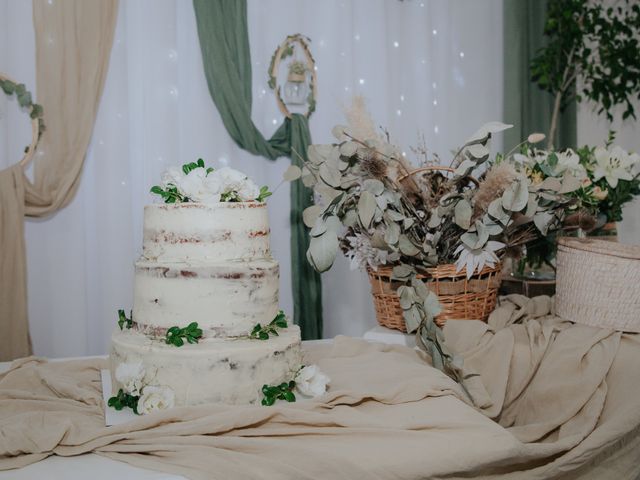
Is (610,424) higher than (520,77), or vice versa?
(520,77)

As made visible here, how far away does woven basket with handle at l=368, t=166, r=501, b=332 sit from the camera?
5.75ft

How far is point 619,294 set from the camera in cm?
166

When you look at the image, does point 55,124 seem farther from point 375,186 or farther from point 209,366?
point 209,366

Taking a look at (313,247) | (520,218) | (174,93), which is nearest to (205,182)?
(313,247)

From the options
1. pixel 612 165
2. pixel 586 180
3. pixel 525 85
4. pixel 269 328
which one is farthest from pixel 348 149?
pixel 525 85

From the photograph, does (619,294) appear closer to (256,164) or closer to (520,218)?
(520,218)

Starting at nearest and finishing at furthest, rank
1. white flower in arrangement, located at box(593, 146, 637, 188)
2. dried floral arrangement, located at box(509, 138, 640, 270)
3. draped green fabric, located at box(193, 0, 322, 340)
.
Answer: dried floral arrangement, located at box(509, 138, 640, 270) → white flower in arrangement, located at box(593, 146, 637, 188) → draped green fabric, located at box(193, 0, 322, 340)

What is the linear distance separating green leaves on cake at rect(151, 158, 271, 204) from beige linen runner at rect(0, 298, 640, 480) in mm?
464

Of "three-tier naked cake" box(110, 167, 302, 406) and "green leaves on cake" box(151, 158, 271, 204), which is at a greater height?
"green leaves on cake" box(151, 158, 271, 204)

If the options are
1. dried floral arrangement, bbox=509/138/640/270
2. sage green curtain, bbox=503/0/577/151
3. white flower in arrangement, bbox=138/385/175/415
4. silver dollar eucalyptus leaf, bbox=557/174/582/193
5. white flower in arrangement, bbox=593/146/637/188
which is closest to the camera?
white flower in arrangement, bbox=138/385/175/415

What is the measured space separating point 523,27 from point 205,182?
263cm

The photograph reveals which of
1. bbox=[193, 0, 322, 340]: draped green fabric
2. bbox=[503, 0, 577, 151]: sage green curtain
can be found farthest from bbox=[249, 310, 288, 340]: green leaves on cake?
bbox=[503, 0, 577, 151]: sage green curtain

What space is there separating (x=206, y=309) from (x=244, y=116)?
1578 millimetres

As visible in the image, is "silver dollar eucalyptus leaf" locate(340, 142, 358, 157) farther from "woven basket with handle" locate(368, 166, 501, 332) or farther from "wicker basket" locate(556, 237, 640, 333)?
"wicker basket" locate(556, 237, 640, 333)
